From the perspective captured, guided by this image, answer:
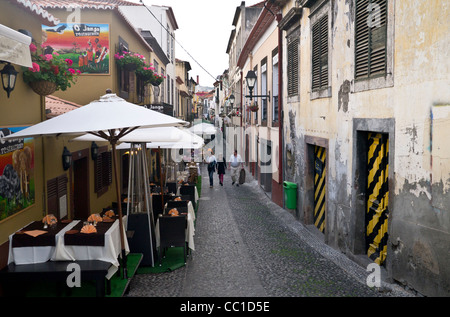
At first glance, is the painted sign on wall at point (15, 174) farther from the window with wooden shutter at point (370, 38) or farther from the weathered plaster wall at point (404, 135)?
the window with wooden shutter at point (370, 38)

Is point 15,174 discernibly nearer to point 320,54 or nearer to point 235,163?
point 320,54

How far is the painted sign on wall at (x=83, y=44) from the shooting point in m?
11.9

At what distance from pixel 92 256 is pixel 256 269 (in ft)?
9.67

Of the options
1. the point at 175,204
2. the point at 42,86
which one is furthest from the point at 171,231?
the point at 42,86

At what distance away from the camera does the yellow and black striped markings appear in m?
10.7

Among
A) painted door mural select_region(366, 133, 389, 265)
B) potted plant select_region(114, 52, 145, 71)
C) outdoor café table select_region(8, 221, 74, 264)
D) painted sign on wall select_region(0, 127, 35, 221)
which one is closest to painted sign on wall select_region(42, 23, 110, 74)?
potted plant select_region(114, 52, 145, 71)

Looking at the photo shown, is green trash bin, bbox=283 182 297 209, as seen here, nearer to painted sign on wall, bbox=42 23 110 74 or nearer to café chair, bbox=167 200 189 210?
café chair, bbox=167 200 189 210

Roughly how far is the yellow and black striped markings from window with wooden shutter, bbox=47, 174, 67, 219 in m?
5.93

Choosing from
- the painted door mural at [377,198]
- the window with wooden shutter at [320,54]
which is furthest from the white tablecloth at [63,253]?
the window with wooden shutter at [320,54]

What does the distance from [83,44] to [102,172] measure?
11.6ft

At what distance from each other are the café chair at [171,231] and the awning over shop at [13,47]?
3.91 metres

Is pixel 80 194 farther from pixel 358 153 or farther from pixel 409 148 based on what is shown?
pixel 409 148

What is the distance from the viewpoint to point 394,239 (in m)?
6.45

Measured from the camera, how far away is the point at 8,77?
18.5ft
